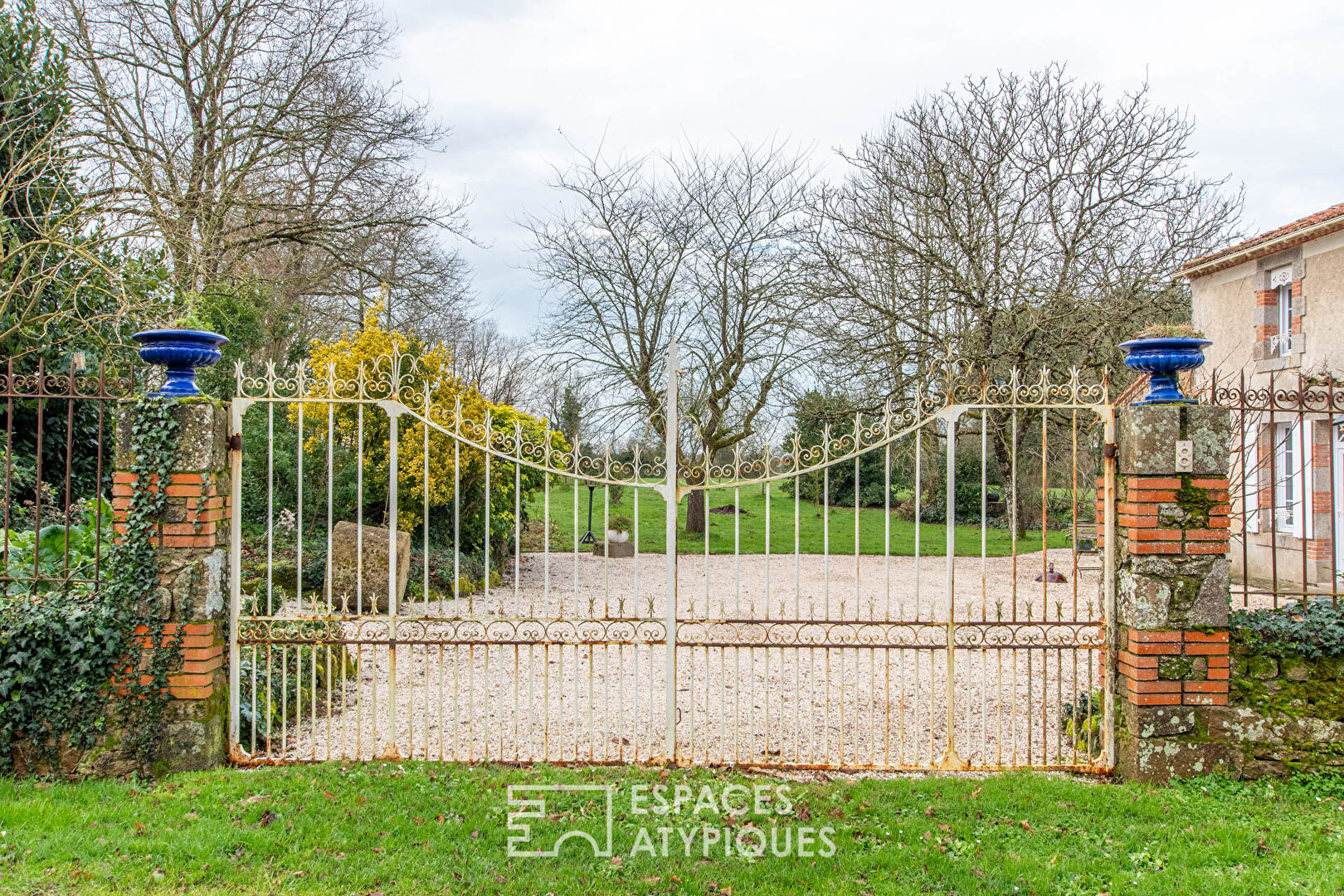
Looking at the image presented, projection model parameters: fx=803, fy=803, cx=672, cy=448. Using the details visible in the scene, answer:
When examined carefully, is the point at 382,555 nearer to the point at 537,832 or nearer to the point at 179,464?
the point at 179,464

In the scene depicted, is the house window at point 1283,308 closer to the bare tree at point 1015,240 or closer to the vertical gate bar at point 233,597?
the bare tree at point 1015,240

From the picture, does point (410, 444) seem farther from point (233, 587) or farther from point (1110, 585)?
point (1110, 585)

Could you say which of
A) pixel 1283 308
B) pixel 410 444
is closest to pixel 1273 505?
pixel 1283 308

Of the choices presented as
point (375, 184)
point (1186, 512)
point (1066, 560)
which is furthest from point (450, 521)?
point (1066, 560)

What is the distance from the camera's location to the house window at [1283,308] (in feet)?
40.6

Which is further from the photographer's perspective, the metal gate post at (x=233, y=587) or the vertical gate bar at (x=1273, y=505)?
the metal gate post at (x=233, y=587)

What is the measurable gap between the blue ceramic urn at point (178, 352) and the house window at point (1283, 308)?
14.4 metres

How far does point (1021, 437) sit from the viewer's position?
15383 mm

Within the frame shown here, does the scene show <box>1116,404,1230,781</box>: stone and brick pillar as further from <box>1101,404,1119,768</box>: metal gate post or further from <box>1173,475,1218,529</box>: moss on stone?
<box>1101,404,1119,768</box>: metal gate post

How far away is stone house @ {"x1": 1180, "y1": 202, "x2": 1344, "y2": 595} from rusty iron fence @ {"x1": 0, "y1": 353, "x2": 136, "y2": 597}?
39.9 ft

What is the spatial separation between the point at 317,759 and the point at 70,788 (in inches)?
49.1

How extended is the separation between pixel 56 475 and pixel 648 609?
329 inches

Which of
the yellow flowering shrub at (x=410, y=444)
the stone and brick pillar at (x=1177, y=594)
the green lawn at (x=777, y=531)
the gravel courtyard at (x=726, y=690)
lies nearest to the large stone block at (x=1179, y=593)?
the stone and brick pillar at (x=1177, y=594)

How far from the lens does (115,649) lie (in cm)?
455
